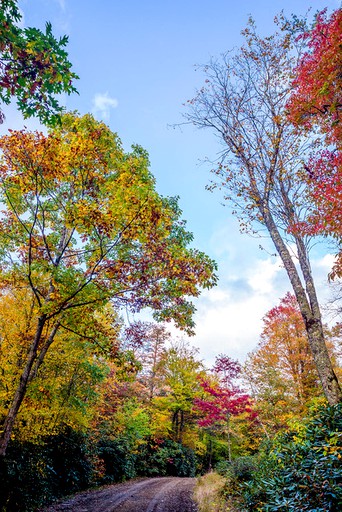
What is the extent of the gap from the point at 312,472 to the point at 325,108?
6.19 m

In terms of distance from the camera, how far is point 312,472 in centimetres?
357

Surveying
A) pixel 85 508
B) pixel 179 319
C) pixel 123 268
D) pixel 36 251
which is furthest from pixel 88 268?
pixel 85 508

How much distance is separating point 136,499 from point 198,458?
2193 centimetres

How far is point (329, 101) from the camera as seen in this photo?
17.5ft

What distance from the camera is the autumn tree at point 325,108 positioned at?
465 cm

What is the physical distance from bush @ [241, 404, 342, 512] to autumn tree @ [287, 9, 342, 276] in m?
2.63

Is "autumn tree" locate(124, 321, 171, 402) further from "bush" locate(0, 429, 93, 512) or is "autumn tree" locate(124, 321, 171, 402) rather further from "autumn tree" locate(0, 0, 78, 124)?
"autumn tree" locate(0, 0, 78, 124)

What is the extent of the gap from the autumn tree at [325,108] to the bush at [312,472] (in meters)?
→ 2.63

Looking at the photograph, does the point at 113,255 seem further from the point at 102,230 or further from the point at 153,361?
the point at 153,361

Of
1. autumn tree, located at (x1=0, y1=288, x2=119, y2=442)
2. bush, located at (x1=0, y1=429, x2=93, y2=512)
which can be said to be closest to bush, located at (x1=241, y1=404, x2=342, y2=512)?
autumn tree, located at (x1=0, y1=288, x2=119, y2=442)

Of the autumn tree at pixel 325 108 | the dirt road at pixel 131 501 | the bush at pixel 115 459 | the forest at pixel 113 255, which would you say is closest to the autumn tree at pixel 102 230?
the forest at pixel 113 255

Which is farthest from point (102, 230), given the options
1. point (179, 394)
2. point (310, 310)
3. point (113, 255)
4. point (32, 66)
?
point (179, 394)

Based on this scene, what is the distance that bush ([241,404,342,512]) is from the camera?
324 cm

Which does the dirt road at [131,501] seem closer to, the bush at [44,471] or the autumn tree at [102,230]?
the bush at [44,471]
